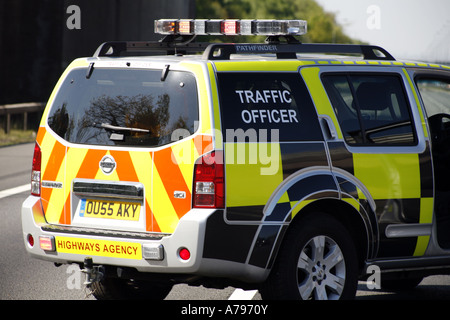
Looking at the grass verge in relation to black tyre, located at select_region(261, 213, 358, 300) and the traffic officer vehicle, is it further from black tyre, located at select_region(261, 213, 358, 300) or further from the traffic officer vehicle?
black tyre, located at select_region(261, 213, 358, 300)

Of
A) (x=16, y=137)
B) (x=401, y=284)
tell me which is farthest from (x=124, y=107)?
(x=16, y=137)

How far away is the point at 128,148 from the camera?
19.0 ft

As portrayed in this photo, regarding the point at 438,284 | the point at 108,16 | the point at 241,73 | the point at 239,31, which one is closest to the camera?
the point at 241,73

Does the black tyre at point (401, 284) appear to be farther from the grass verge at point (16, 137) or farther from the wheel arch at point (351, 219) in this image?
the grass verge at point (16, 137)

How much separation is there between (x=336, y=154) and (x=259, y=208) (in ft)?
2.60

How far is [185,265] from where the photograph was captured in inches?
216

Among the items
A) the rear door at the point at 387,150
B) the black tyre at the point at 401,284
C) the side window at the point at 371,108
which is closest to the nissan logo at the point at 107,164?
the rear door at the point at 387,150

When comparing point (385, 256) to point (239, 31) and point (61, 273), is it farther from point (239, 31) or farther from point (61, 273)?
point (61, 273)

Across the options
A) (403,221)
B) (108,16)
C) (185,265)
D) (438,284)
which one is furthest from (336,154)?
(108,16)

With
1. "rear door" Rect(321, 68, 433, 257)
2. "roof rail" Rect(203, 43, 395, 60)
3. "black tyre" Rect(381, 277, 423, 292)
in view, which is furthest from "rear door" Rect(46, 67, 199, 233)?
"black tyre" Rect(381, 277, 423, 292)

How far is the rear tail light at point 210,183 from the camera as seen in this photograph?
553 cm

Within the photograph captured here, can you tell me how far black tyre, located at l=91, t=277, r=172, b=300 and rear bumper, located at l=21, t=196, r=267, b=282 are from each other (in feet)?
2.28

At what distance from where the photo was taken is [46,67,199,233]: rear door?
5.63m

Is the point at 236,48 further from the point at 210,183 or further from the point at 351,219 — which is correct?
the point at 351,219
